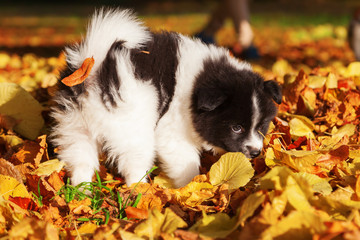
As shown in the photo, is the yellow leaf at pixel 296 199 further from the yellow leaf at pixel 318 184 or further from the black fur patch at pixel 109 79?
the black fur patch at pixel 109 79

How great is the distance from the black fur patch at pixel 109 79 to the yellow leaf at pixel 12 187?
0.77m

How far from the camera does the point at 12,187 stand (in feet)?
8.13

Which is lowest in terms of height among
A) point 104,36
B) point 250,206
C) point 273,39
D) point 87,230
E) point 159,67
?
point 273,39

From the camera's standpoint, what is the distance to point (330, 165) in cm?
267

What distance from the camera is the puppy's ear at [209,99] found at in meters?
2.75

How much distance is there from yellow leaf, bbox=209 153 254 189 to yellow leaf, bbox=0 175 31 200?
1203 millimetres

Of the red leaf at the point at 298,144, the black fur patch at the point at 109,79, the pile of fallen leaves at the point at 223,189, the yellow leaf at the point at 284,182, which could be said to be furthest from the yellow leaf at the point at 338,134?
the black fur patch at the point at 109,79

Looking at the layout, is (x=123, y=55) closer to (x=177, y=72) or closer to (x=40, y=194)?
(x=177, y=72)

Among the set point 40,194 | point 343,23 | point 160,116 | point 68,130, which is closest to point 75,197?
point 40,194

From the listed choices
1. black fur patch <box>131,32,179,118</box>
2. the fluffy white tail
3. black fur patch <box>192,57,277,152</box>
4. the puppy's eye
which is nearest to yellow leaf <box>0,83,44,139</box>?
the fluffy white tail

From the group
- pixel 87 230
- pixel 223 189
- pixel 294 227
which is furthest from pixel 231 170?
pixel 87 230

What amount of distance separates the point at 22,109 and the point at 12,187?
127cm

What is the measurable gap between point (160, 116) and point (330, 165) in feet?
4.16

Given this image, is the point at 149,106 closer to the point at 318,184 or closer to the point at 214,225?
the point at 214,225
